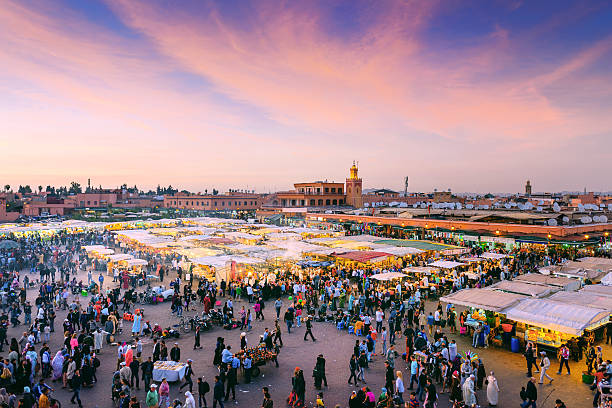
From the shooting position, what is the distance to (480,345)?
13.0 m

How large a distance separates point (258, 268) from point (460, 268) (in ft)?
41.8

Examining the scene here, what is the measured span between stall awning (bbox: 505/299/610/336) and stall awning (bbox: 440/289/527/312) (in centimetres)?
30

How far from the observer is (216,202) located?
8375 centimetres

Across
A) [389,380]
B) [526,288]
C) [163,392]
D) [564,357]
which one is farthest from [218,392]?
[526,288]

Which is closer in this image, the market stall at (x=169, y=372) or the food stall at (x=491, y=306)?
the market stall at (x=169, y=372)

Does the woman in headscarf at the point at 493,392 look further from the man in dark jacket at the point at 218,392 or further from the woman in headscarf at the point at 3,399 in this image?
the woman in headscarf at the point at 3,399

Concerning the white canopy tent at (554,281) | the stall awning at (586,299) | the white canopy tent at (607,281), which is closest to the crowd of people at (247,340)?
the stall awning at (586,299)

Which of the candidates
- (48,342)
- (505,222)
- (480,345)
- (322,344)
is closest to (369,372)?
(322,344)

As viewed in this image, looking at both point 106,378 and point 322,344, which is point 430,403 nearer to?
point 322,344

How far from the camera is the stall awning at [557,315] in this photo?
1096 centimetres

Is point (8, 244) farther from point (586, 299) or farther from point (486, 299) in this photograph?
point (586, 299)

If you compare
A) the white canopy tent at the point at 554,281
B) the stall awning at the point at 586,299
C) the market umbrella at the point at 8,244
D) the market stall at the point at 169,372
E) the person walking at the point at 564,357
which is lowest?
the market stall at the point at 169,372

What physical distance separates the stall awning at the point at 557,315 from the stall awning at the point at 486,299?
0.97ft

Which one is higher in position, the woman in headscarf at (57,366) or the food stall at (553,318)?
the food stall at (553,318)
